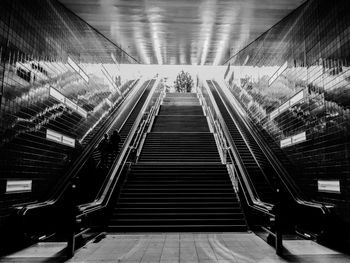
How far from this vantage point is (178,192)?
24.2ft

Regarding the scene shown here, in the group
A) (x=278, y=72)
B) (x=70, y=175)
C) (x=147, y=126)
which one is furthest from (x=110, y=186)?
(x=147, y=126)

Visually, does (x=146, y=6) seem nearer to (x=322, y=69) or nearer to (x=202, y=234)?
(x=322, y=69)

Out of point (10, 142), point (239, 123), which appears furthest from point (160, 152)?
point (10, 142)

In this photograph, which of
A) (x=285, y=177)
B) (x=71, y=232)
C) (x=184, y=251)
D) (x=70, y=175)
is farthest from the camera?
(x=285, y=177)

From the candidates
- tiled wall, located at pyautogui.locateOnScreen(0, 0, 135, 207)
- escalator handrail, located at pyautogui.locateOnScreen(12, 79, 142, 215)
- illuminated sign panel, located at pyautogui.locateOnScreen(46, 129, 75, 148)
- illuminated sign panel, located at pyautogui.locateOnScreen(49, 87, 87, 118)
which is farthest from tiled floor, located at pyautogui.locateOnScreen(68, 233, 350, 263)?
illuminated sign panel, located at pyautogui.locateOnScreen(49, 87, 87, 118)

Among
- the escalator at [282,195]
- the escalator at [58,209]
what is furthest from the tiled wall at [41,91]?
the escalator at [282,195]

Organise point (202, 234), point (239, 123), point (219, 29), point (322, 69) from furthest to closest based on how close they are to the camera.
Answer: point (239, 123) → point (219, 29) → point (322, 69) → point (202, 234)

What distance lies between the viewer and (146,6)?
23.6ft

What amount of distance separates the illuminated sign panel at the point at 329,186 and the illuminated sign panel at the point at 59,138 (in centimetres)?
547

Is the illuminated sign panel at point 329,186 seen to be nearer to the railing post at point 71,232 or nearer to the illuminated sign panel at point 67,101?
the railing post at point 71,232

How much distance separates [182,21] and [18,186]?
5.64m

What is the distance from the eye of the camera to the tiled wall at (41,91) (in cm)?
492

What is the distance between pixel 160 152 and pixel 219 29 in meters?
4.29

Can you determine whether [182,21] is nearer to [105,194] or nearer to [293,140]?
[293,140]
